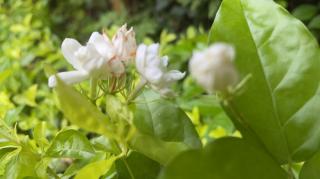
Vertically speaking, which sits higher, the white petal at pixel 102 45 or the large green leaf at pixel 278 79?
the white petal at pixel 102 45

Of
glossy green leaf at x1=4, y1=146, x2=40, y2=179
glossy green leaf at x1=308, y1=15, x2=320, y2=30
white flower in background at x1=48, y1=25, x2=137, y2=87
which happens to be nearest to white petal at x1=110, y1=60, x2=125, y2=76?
white flower in background at x1=48, y1=25, x2=137, y2=87

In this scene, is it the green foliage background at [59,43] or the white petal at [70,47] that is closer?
the white petal at [70,47]

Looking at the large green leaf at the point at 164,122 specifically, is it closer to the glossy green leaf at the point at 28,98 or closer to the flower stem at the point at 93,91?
the flower stem at the point at 93,91

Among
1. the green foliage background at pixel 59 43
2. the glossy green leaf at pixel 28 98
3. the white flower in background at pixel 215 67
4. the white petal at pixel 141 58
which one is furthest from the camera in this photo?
the glossy green leaf at pixel 28 98

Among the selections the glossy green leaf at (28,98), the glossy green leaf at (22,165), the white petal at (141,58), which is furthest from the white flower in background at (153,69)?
the glossy green leaf at (28,98)

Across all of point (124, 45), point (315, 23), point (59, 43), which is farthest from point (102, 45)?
point (315, 23)

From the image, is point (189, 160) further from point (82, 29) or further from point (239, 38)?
point (82, 29)

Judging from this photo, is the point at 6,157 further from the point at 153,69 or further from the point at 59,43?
the point at 59,43
